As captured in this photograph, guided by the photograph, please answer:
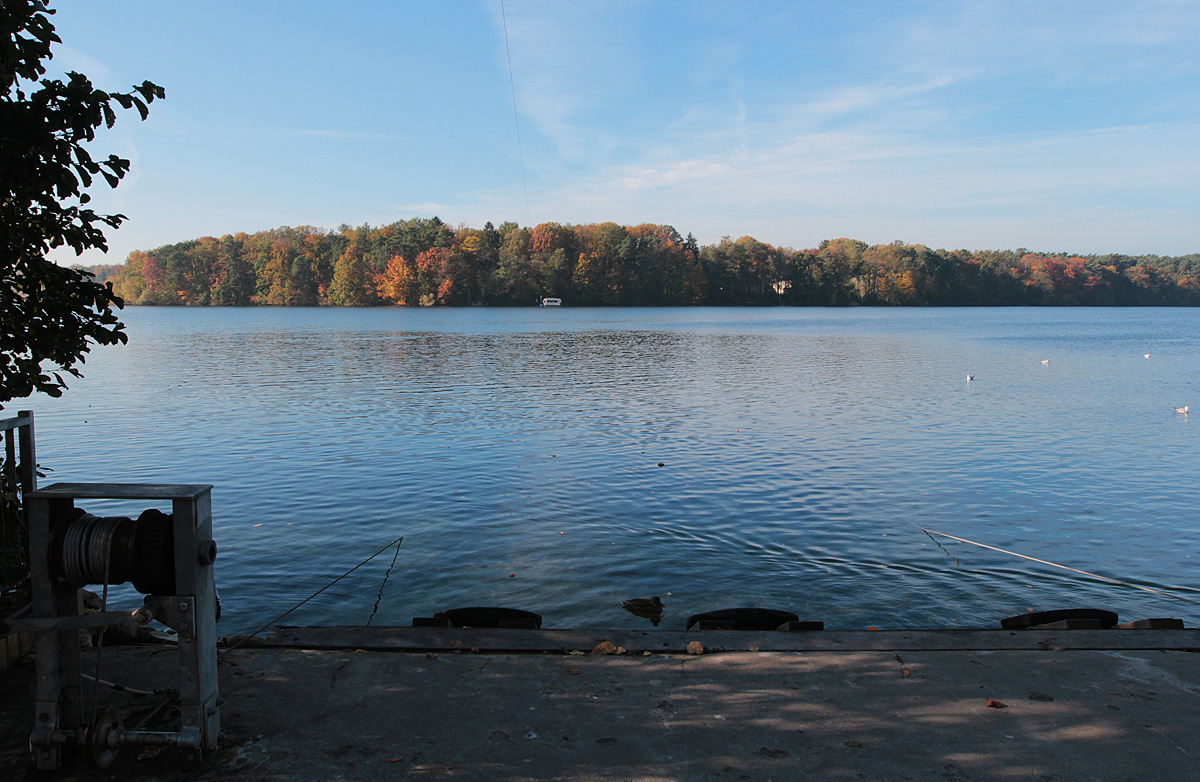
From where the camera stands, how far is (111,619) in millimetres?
3697

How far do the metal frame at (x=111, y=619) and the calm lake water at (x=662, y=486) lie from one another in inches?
176

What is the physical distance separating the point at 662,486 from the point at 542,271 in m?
138

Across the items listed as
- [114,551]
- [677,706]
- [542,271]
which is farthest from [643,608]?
[542,271]

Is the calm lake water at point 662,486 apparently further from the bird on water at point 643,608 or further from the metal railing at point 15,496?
the metal railing at point 15,496

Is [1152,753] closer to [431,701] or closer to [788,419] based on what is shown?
[431,701]

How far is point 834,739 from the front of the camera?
4102mm

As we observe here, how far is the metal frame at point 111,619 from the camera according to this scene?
12.4 feet

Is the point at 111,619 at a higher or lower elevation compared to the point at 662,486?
higher

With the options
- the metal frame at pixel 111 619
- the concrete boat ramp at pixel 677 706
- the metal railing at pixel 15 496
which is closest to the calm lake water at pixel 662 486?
the concrete boat ramp at pixel 677 706

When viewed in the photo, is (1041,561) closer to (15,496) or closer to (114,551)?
(114,551)

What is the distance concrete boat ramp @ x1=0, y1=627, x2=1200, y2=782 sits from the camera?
12.6 ft

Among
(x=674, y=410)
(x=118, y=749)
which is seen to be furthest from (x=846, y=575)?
(x=674, y=410)

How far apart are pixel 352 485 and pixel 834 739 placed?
11.6 metres

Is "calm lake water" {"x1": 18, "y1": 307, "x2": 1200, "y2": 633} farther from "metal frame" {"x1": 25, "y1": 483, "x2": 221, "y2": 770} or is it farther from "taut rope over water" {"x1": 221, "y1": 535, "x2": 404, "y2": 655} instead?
"metal frame" {"x1": 25, "y1": 483, "x2": 221, "y2": 770}
